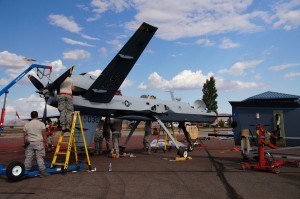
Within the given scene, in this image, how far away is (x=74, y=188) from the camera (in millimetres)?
6988

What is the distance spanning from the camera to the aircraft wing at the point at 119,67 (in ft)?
34.8

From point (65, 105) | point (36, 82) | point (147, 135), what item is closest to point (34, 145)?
point (65, 105)

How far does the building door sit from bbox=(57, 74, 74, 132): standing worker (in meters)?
8.14

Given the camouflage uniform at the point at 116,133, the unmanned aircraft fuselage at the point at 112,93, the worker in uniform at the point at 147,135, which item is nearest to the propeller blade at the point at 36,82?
the unmanned aircraft fuselage at the point at 112,93

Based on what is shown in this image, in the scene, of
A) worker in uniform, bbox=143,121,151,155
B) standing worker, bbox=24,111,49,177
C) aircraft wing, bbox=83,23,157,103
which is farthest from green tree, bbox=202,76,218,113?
standing worker, bbox=24,111,49,177

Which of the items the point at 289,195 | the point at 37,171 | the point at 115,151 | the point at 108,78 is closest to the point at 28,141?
the point at 37,171

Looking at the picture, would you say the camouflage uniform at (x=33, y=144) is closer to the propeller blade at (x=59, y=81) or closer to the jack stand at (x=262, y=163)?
the propeller blade at (x=59, y=81)

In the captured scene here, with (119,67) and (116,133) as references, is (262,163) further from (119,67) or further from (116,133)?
(116,133)

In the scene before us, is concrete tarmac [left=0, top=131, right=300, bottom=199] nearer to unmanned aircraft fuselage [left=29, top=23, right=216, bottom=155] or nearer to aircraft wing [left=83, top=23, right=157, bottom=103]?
unmanned aircraft fuselage [left=29, top=23, right=216, bottom=155]

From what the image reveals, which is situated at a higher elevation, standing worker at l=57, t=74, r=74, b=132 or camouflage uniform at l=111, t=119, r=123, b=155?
standing worker at l=57, t=74, r=74, b=132

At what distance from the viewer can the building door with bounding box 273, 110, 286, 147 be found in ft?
36.7

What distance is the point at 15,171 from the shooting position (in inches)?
305

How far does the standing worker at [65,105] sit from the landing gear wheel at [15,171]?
2198 millimetres

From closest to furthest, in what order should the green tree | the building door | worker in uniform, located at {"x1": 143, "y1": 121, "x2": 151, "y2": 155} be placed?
the building door < worker in uniform, located at {"x1": 143, "y1": 121, "x2": 151, "y2": 155} < the green tree
